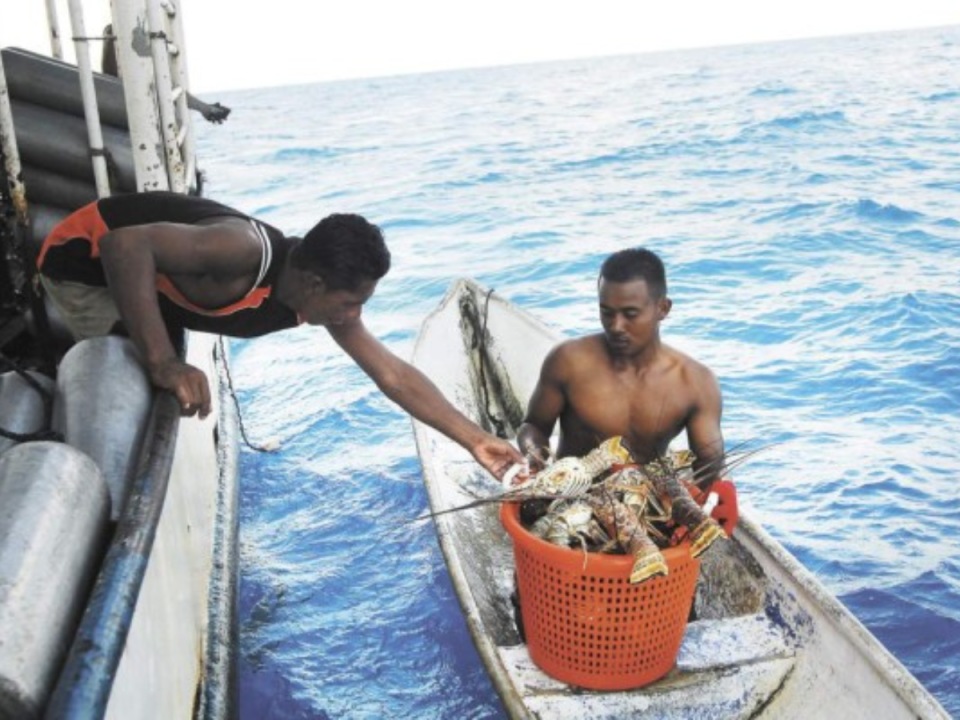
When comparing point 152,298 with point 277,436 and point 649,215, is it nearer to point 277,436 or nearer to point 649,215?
point 277,436

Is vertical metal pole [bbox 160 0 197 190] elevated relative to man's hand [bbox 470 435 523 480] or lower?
elevated

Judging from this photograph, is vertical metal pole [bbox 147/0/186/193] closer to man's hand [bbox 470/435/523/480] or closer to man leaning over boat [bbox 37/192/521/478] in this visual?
man leaning over boat [bbox 37/192/521/478]

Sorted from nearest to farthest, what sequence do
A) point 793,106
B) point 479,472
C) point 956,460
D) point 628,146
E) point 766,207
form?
1. point 479,472
2. point 956,460
3. point 766,207
4. point 628,146
5. point 793,106

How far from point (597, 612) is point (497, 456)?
776mm

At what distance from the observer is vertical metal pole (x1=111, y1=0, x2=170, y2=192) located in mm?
3947

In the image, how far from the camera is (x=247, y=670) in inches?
183

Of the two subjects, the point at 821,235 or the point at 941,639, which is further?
the point at 821,235

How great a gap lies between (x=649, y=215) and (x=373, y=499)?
11002 mm

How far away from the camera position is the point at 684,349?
9.52 m

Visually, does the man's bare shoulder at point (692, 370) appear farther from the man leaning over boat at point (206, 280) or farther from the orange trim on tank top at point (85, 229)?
the orange trim on tank top at point (85, 229)

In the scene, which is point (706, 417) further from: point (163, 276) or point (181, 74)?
point (181, 74)

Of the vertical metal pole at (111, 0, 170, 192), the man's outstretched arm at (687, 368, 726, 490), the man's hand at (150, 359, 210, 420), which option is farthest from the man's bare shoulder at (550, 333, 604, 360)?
the vertical metal pole at (111, 0, 170, 192)

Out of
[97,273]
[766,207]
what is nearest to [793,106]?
[766,207]

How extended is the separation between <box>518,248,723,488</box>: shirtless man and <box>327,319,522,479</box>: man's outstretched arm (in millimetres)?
182
